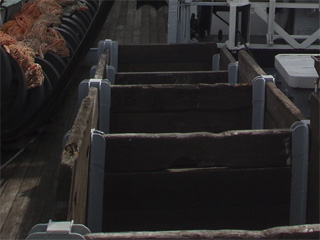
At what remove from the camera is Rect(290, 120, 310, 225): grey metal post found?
3.04 m

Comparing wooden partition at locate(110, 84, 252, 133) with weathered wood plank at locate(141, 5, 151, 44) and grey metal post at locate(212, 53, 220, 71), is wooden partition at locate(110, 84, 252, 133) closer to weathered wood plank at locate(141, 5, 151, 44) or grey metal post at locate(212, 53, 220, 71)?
grey metal post at locate(212, 53, 220, 71)

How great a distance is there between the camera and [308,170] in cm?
309

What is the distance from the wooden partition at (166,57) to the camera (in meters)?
5.70

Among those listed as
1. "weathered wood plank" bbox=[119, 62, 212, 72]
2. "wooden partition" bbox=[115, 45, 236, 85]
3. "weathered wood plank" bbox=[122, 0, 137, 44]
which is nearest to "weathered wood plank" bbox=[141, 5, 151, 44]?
"weathered wood plank" bbox=[122, 0, 137, 44]

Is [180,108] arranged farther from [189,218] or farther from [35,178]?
[35,178]

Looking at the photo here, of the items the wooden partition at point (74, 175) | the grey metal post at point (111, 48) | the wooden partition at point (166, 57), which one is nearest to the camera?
the wooden partition at point (74, 175)

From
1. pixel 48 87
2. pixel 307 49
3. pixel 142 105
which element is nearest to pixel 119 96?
pixel 142 105

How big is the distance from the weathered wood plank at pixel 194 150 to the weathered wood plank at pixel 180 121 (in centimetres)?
115

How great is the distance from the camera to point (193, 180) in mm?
2980

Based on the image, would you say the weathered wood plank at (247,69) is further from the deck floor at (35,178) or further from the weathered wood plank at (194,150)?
the deck floor at (35,178)

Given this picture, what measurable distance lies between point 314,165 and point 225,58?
2.51 m

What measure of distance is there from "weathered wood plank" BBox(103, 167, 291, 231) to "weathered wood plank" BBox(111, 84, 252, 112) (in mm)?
1165

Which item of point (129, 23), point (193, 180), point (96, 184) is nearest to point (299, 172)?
point (193, 180)

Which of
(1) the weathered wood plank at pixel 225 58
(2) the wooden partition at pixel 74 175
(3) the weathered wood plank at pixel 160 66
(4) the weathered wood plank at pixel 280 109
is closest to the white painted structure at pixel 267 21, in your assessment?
(1) the weathered wood plank at pixel 225 58
